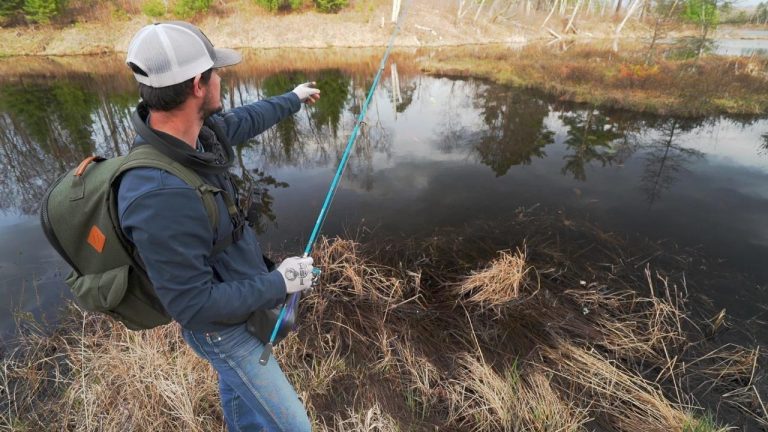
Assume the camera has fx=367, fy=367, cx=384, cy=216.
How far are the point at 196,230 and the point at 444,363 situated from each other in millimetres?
3079

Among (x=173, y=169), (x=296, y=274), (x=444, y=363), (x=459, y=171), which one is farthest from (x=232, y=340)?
(x=459, y=171)

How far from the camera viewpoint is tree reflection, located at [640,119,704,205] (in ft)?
26.0

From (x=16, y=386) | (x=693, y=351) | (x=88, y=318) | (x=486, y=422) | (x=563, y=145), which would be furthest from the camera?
(x=563, y=145)

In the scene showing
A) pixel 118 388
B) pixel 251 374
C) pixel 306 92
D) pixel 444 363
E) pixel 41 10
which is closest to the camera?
pixel 251 374

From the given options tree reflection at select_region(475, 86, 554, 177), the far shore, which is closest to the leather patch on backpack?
tree reflection at select_region(475, 86, 554, 177)

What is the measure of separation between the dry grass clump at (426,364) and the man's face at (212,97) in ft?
8.03

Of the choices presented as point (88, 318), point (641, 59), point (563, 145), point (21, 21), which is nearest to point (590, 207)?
point (563, 145)

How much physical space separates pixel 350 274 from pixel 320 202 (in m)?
3.11

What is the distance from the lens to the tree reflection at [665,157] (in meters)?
7.93

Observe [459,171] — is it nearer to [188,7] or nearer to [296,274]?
[296,274]

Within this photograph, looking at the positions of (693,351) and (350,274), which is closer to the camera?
(693,351)

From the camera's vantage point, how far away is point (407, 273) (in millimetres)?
5074

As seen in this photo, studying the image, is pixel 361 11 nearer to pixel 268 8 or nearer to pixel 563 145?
pixel 268 8

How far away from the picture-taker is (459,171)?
869cm
